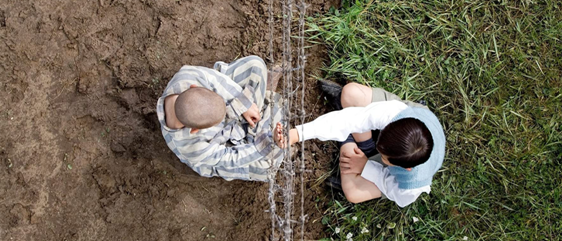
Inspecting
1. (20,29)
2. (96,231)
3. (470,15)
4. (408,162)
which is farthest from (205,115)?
(470,15)

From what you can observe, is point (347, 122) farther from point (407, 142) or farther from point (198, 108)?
point (198, 108)

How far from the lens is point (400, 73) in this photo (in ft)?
8.84

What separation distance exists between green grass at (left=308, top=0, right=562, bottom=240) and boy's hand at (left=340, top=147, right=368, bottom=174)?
0.87 ft

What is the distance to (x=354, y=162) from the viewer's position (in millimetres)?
2451

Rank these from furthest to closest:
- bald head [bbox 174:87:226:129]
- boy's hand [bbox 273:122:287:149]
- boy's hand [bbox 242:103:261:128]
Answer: boy's hand [bbox 242:103:261:128] → boy's hand [bbox 273:122:287:149] → bald head [bbox 174:87:226:129]

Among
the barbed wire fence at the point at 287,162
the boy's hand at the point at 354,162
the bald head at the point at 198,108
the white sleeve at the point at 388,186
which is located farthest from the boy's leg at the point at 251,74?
the white sleeve at the point at 388,186

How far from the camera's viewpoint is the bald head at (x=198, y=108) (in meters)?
1.85

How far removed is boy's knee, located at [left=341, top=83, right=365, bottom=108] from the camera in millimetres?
2417

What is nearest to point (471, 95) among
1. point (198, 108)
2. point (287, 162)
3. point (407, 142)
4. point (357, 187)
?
point (357, 187)

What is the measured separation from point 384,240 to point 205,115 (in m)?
1.44

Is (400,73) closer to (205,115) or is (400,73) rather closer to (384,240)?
(384,240)

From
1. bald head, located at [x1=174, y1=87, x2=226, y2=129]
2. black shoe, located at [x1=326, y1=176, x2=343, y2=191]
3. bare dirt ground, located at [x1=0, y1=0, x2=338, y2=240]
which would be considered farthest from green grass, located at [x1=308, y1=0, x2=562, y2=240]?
bald head, located at [x1=174, y1=87, x2=226, y2=129]

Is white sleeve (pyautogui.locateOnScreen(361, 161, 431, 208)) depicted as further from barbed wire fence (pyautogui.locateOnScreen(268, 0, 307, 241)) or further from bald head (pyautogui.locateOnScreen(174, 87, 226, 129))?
bald head (pyautogui.locateOnScreen(174, 87, 226, 129))

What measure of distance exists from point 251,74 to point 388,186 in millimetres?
936
